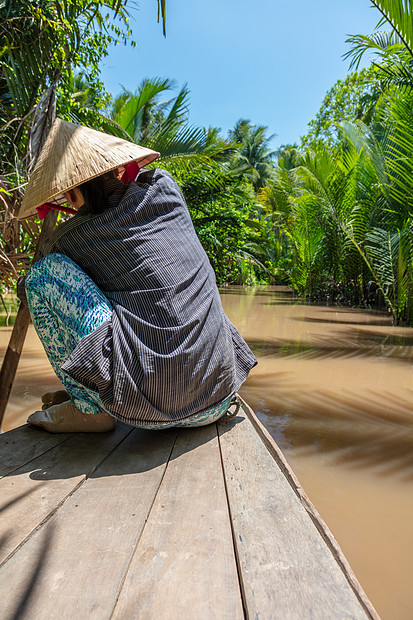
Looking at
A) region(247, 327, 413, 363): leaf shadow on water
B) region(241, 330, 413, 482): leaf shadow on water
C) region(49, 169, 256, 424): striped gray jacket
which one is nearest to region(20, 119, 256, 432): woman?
region(49, 169, 256, 424): striped gray jacket

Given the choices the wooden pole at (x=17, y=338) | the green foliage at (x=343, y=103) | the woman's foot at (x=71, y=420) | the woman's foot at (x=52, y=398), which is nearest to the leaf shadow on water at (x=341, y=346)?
the wooden pole at (x=17, y=338)

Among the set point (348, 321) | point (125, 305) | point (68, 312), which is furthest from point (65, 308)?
point (348, 321)

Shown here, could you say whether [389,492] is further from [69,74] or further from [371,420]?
[69,74]

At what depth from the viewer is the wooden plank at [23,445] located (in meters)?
1.41

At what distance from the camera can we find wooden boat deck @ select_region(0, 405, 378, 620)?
781 mm

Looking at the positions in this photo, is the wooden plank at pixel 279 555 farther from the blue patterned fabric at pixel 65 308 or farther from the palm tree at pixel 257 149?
the palm tree at pixel 257 149

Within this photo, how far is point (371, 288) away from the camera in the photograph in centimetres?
966

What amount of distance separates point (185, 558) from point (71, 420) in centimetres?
81

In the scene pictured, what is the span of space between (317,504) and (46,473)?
3.23 feet

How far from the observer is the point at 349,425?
2.61 metres

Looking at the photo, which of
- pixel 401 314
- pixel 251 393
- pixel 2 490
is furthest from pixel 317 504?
pixel 401 314

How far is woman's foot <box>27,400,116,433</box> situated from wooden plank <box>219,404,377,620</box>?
0.48 meters

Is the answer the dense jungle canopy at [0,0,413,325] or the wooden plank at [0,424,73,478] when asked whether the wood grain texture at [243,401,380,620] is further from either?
the dense jungle canopy at [0,0,413,325]

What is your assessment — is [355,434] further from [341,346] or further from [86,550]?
[341,346]
